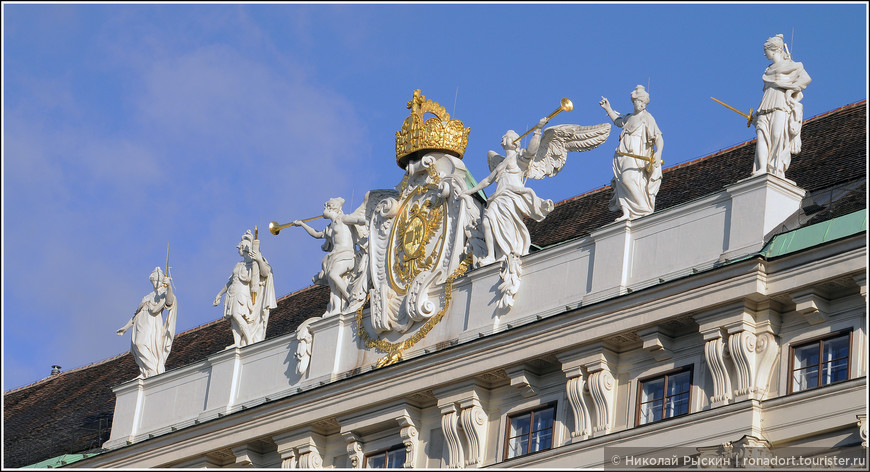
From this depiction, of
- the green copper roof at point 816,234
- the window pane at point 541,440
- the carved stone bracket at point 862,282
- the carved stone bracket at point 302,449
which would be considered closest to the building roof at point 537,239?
the green copper roof at point 816,234

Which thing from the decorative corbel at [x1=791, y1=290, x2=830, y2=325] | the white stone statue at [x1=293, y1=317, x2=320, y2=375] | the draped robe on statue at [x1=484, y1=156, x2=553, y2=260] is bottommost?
the decorative corbel at [x1=791, y1=290, x2=830, y2=325]

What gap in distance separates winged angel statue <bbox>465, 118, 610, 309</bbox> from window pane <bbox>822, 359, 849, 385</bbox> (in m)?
5.69

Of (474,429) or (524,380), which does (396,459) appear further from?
(524,380)

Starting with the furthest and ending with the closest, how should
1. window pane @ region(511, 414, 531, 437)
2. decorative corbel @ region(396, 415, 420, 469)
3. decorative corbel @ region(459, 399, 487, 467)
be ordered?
decorative corbel @ region(396, 415, 420, 469), decorative corbel @ region(459, 399, 487, 467), window pane @ region(511, 414, 531, 437)

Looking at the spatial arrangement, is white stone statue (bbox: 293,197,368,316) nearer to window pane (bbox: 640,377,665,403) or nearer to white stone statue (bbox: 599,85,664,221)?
white stone statue (bbox: 599,85,664,221)

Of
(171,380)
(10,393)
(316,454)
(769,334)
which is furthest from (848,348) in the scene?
(10,393)

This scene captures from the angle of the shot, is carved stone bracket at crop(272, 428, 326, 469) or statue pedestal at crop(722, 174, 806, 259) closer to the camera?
statue pedestal at crop(722, 174, 806, 259)

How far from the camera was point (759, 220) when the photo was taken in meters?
28.6

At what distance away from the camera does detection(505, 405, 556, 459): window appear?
30375 mm

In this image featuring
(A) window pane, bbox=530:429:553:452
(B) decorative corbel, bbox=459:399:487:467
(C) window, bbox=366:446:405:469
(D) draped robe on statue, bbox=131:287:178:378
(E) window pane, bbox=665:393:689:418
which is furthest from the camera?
→ (D) draped robe on statue, bbox=131:287:178:378

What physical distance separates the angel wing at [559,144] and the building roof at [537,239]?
46.0 inches

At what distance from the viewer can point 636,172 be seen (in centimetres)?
3070

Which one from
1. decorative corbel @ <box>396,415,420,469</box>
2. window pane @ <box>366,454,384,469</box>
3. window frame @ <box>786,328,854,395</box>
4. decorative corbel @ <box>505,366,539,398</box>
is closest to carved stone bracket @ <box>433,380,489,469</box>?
decorative corbel @ <box>396,415,420,469</box>

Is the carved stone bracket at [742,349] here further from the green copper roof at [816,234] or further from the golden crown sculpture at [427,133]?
the golden crown sculpture at [427,133]
